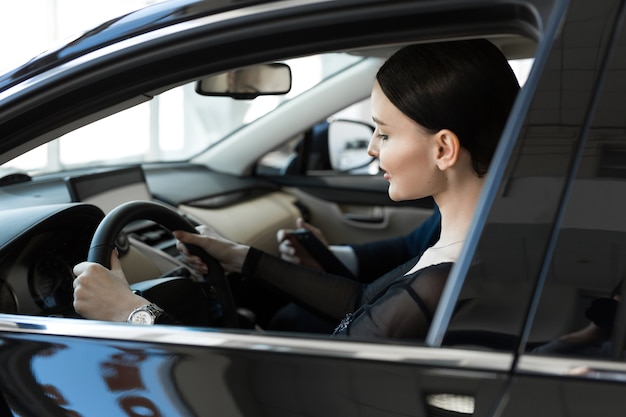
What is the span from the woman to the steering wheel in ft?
0.68

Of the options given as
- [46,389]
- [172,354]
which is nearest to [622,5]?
[172,354]

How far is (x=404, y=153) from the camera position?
1323 mm

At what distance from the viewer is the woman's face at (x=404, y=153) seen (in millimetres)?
1310

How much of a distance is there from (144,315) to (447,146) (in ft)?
1.92

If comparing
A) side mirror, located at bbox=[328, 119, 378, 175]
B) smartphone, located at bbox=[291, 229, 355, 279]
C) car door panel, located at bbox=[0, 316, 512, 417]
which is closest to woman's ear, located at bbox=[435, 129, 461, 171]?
car door panel, located at bbox=[0, 316, 512, 417]

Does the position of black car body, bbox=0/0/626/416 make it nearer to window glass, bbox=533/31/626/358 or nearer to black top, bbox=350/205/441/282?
window glass, bbox=533/31/626/358

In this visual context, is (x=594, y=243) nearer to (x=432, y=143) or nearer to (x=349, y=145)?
(x=432, y=143)

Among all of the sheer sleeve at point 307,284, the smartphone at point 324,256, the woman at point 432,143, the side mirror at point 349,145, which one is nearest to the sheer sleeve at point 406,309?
the woman at point 432,143

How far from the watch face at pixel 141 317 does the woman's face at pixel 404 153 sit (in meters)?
0.47

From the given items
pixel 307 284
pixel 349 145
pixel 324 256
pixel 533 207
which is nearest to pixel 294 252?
pixel 324 256

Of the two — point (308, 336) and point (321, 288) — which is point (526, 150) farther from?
point (321, 288)

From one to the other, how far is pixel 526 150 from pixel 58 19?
1085 centimetres

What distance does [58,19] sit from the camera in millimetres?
10867

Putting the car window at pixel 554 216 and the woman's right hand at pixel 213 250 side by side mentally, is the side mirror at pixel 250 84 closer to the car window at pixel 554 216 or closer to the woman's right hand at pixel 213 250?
the woman's right hand at pixel 213 250
